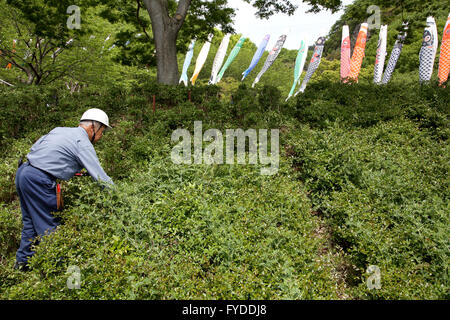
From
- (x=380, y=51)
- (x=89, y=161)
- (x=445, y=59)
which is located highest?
(x=380, y=51)

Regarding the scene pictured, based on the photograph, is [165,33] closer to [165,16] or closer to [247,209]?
[165,16]

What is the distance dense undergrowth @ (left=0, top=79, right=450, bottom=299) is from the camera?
230 centimetres

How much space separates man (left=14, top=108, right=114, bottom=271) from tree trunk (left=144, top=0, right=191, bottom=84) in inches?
205

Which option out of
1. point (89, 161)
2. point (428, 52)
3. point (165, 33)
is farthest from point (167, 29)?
point (428, 52)

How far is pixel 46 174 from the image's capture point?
276 cm

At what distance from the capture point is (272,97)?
7.02m

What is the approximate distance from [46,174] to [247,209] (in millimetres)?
2352

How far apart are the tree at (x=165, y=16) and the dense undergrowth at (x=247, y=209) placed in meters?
2.07

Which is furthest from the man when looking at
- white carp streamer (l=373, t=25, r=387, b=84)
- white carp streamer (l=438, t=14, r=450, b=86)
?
white carp streamer (l=373, t=25, r=387, b=84)

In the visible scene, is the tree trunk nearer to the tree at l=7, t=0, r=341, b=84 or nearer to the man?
the tree at l=7, t=0, r=341, b=84

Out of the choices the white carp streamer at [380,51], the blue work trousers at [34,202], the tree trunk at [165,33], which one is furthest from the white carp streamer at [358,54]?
the blue work trousers at [34,202]
